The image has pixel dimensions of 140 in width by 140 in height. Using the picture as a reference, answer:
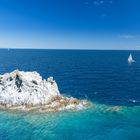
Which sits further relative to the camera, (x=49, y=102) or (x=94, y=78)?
(x=94, y=78)

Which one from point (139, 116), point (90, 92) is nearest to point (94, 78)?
point (90, 92)

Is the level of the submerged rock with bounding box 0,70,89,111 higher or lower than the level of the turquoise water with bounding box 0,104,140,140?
higher

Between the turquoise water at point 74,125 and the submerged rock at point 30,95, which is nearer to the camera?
the turquoise water at point 74,125

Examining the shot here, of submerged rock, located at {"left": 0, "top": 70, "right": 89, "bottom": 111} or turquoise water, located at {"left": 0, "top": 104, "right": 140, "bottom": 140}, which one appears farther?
submerged rock, located at {"left": 0, "top": 70, "right": 89, "bottom": 111}

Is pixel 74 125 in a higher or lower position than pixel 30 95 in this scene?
lower

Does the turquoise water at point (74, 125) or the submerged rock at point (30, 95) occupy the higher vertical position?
the submerged rock at point (30, 95)

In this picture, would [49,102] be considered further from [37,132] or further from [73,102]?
[37,132]

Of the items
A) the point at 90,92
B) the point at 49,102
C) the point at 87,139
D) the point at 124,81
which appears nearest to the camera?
the point at 87,139

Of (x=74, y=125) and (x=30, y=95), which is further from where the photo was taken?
(x=30, y=95)
